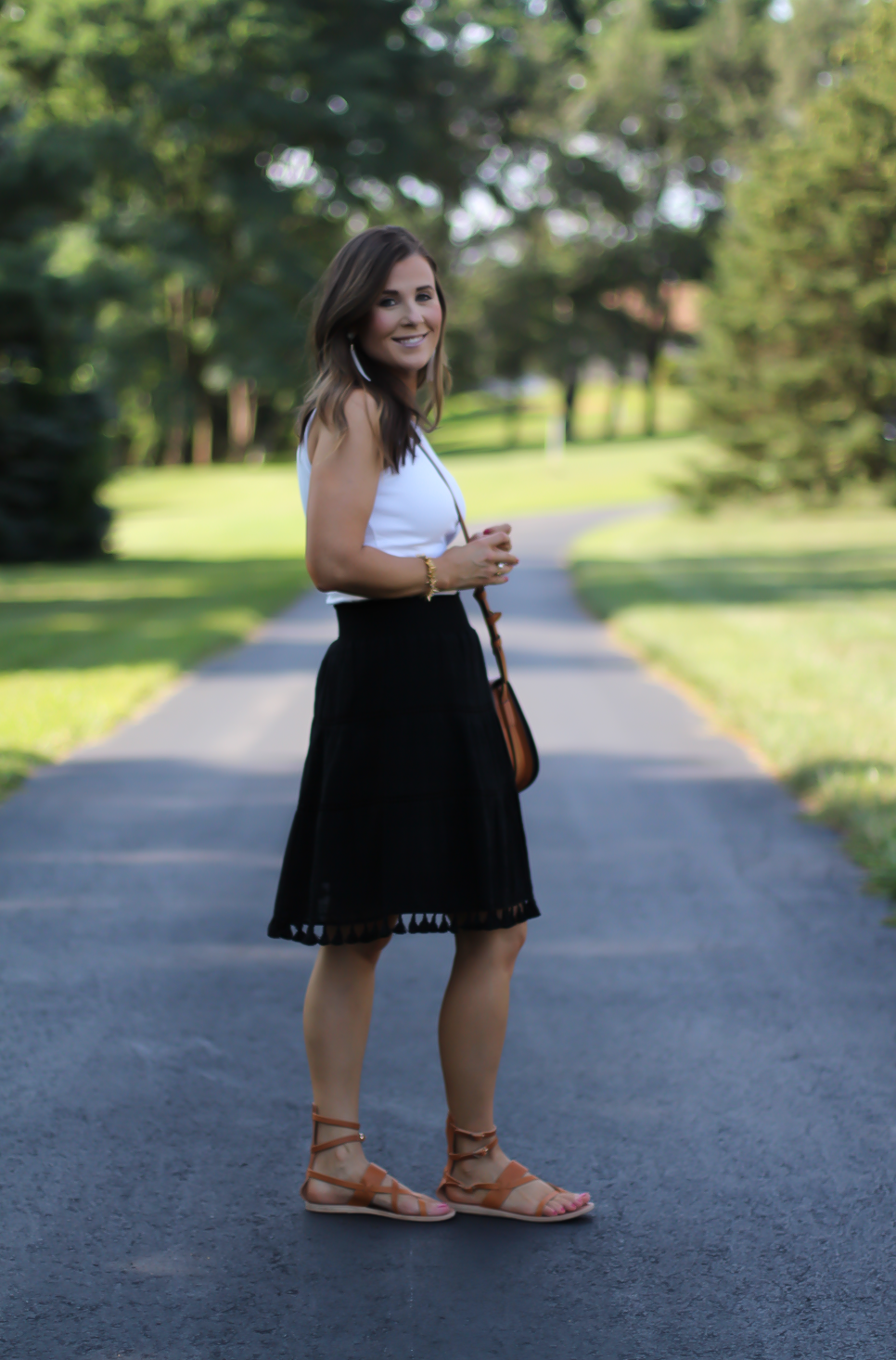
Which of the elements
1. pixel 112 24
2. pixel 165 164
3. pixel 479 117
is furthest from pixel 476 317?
pixel 112 24

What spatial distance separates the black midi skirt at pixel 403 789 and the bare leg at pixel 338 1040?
0.38 ft

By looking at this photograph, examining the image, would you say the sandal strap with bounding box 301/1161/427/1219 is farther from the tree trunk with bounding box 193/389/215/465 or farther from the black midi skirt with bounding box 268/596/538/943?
the tree trunk with bounding box 193/389/215/465

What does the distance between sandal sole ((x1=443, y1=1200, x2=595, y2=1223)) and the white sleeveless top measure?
1.35m

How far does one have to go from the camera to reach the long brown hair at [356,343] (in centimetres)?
298

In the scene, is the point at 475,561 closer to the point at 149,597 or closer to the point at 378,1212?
the point at 378,1212

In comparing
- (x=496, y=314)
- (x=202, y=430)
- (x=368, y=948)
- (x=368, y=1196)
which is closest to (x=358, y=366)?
(x=368, y=948)

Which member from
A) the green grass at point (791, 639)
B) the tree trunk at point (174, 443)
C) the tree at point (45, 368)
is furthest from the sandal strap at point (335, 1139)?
the tree trunk at point (174, 443)

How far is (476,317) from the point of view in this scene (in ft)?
229

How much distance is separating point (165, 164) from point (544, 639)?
43.9 metres

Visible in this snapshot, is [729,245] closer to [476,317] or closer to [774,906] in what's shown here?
[774,906]

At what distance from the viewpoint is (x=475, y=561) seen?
304cm

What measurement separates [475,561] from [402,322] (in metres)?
0.54

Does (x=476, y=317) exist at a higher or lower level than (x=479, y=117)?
lower

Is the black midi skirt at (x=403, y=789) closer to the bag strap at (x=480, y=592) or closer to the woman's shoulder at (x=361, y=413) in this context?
the bag strap at (x=480, y=592)
